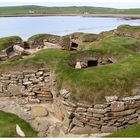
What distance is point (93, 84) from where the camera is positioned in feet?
40.5

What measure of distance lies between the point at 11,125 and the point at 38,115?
1.96 m

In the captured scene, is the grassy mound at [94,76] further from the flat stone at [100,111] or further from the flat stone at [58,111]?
the flat stone at [58,111]

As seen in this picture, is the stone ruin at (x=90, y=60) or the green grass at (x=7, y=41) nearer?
the stone ruin at (x=90, y=60)

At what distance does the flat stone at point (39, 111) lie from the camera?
13642mm

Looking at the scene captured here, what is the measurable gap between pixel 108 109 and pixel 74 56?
4.97 meters

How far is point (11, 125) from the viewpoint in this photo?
38.7 feet

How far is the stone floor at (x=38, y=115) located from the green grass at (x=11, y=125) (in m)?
0.32

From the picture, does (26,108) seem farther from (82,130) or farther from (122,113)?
(122,113)

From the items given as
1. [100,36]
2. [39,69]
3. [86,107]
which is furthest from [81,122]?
[100,36]

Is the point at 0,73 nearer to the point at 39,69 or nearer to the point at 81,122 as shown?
the point at 39,69

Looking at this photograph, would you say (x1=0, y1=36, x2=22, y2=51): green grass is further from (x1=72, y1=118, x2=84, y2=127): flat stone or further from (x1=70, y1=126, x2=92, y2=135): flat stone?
(x1=70, y1=126, x2=92, y2=135): flat stone

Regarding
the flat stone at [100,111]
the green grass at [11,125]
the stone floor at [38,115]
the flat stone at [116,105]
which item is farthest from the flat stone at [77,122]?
the green grass at [11,125]

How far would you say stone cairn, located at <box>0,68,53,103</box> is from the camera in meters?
14.9

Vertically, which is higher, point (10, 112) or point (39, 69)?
point (39, 69)
